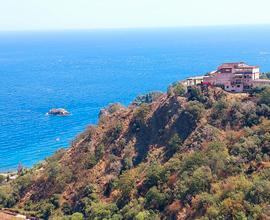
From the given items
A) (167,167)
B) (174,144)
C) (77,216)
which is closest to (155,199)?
(167,167)

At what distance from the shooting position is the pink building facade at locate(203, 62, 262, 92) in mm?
65812

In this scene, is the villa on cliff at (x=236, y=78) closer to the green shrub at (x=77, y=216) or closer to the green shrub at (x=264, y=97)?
the green shrub at (x=264, y=97)

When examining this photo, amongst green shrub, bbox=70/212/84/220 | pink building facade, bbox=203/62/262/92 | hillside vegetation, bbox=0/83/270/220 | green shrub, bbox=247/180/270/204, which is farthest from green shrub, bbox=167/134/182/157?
green shrub, bbox=247/180/270/204

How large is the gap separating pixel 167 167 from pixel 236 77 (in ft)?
64.5

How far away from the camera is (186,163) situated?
52750 millimetres

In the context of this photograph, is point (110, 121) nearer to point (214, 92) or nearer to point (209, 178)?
point (214, 92)

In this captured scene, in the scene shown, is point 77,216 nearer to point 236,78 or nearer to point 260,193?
point 260,193

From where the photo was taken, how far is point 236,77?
216 feet

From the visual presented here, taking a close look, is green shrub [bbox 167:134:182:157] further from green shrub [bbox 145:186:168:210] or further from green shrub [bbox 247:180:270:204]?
green shrub [bbox 247:180:270:204]

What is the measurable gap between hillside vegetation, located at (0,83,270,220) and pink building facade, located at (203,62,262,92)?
240 cm

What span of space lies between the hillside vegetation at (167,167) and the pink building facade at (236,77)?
2.40 metres

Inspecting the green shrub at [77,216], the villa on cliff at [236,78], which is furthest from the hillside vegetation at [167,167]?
the villa on cliff at [236,78]

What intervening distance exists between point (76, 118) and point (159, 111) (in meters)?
56.1

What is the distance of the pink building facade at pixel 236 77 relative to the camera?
65.8m
